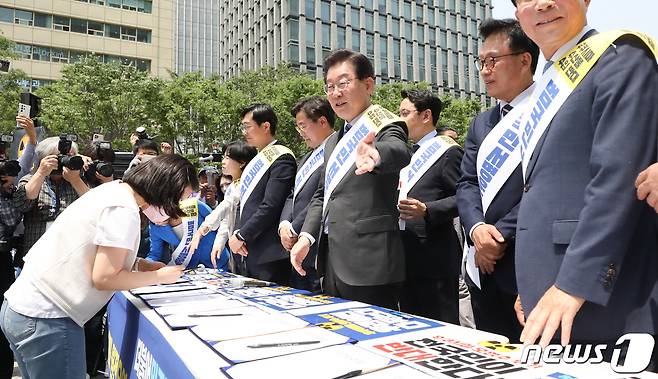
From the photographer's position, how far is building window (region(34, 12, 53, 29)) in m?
30.0

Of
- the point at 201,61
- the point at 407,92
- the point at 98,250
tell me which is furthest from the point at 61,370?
the point at 201,61

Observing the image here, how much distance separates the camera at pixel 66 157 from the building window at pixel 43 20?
3222 centimetres

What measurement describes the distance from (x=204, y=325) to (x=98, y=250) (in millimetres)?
617

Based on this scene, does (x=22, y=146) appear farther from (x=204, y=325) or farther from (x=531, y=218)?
(x=531, y=218)

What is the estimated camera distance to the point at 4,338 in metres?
3.59

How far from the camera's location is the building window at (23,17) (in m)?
29.4

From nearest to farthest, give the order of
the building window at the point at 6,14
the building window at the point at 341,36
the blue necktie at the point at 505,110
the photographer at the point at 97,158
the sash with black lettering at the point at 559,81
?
the sash with black lettering at the point at 559,81
the blue necktie at the point at 505,110
the photographer at the point at 97,158
the building window at the point at 6,14
the building window at the point at 341,36

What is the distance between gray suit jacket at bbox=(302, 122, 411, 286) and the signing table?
0.21 metres

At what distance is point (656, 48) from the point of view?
52.3 inches

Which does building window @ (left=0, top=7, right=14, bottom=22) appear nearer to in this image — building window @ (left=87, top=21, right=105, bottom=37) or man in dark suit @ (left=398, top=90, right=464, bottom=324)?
building window @ (left=87, top=21, right=105, bottom=37)

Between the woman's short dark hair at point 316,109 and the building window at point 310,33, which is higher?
the building window at point 310,33

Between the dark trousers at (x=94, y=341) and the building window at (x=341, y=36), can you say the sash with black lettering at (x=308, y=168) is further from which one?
the building window at (x=341, y=36)

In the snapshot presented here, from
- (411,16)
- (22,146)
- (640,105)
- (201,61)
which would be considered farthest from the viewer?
(201,61)

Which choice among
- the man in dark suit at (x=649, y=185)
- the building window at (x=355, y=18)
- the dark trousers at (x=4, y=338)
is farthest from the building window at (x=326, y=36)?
the man in dark suit at (x=649, y=185)
